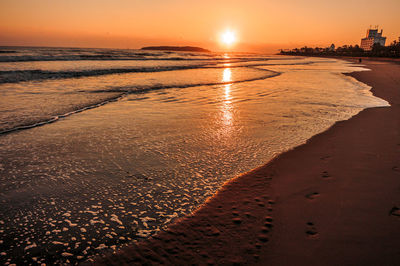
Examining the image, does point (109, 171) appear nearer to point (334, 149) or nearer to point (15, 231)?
point (15, 231)

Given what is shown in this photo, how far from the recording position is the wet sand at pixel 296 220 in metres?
2.15

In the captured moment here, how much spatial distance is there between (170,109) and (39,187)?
17.3ft

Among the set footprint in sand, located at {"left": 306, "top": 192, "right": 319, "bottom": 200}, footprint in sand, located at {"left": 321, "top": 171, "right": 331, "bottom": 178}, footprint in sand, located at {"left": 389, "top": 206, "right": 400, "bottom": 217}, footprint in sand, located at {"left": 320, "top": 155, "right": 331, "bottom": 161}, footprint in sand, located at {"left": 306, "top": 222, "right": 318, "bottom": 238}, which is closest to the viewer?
footprint in sand, located at {"left": 306, "top": 222, "right": 318, "bottom": 238}

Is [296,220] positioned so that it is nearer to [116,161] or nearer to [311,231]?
[311,231]

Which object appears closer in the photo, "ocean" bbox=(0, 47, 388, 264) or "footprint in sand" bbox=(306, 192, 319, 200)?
"ocean" bbox=(0, 47, 388, 264)

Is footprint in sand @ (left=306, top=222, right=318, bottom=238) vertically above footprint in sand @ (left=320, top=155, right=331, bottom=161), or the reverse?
footprint in sand @ (left=320, top=155, right=331, bottom=161)

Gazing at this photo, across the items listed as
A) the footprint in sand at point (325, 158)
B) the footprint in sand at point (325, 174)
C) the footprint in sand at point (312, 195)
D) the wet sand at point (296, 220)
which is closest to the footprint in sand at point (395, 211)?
the wet sand at point (296, 220)

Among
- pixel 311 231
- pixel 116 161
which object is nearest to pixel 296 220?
pixel 311 231

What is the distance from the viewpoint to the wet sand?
2148 mm

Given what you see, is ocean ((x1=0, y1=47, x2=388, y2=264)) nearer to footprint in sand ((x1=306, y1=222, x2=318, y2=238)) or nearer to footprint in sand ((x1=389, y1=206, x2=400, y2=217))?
footprint in sand ((x1=306, y1=222, x2=318, y2=238))

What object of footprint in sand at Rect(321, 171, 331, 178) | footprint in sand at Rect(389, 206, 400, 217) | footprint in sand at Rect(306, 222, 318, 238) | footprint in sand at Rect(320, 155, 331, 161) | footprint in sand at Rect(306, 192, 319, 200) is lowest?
footprint in sand at Rect(306, 222, 318, 238)

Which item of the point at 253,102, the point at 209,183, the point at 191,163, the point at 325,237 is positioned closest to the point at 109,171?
the point at 191,163

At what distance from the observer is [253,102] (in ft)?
30.4

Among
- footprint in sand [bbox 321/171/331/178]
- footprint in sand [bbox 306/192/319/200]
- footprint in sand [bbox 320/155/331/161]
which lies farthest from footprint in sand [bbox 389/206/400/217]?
footprint in sand [bbox 320/155/331/161]
